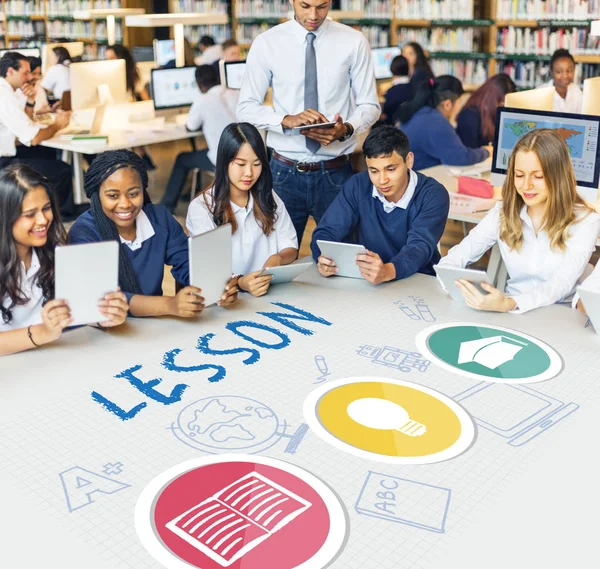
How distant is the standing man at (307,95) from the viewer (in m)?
3.11

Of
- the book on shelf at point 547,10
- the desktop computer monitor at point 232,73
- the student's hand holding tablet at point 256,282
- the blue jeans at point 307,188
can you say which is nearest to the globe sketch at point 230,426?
the student's hand holding tablet at point 256,282

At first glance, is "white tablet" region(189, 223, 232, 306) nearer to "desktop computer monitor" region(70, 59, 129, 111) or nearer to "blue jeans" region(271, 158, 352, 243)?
"blue jeans" region(271, 158, 352, 243)

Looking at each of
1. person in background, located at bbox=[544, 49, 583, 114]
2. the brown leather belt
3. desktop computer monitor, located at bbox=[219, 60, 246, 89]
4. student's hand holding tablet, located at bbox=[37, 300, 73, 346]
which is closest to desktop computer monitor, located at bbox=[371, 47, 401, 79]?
desktop computer monitor, located at bbox=[219, 60, 246, 89]

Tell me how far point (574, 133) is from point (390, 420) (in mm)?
2257

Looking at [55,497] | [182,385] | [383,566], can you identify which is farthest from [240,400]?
[383,566]

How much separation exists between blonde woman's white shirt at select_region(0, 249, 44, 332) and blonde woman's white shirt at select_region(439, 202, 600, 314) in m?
1.16

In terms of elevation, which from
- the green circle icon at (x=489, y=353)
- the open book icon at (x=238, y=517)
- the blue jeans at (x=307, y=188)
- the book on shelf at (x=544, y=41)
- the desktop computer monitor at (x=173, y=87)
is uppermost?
the book on shelf at (x=544, y=41)

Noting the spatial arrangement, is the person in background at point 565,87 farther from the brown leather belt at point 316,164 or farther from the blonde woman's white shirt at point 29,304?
the blonde woman's white shirt at point 29,304

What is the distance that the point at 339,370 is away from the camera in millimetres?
1843

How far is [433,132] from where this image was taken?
4.31 m

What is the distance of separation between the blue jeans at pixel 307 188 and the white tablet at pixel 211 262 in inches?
39.8

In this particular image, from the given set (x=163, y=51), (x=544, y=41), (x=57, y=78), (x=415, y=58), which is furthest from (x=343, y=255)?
(x=163, y=51)

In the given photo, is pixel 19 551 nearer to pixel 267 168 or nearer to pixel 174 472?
pixel 174 472

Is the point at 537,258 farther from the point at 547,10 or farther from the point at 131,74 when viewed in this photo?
the point at 547,10
